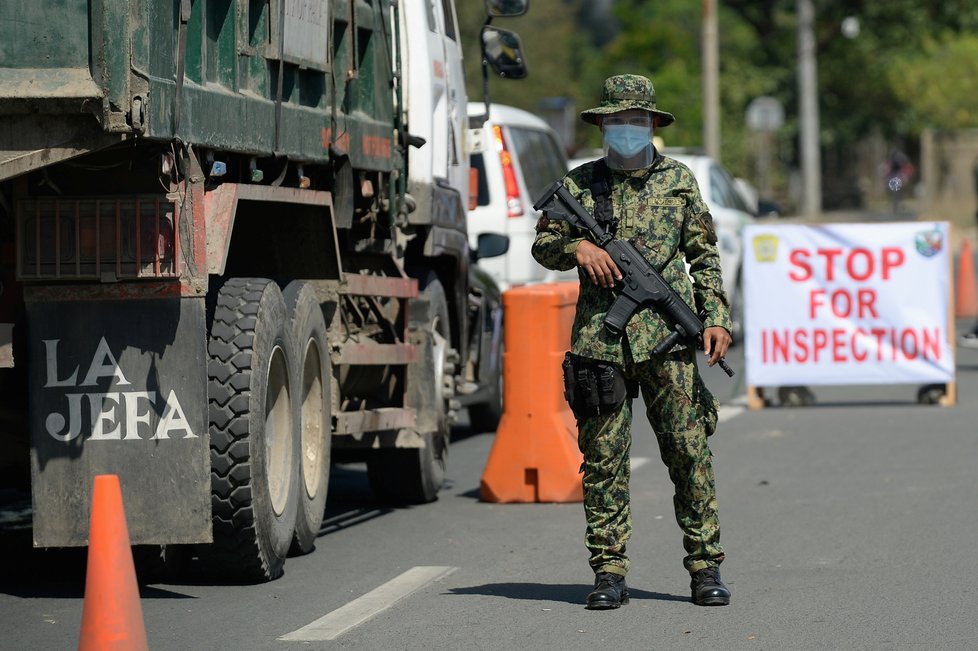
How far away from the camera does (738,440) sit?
12422 millimetres

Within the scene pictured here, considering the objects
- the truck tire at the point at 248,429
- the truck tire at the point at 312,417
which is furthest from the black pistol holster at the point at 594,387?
the truck tire at the point at 312,417

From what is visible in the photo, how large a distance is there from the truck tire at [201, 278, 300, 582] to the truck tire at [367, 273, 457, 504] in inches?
81.7

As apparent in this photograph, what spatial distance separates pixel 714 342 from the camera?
6785 millimetres

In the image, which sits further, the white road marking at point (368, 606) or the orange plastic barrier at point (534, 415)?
the orange plastic barrier at point (534, 415)

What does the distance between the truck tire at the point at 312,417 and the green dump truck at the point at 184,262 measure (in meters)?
0.01

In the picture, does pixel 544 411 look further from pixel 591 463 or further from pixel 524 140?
pixel 524 140

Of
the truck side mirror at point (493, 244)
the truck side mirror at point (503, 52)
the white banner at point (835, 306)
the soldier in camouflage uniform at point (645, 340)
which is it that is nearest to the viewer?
the soldier in camouflage uniform at point (645, 340)

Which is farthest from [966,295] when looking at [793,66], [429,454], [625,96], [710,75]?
[793,66]

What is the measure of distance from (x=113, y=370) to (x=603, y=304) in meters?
1.72

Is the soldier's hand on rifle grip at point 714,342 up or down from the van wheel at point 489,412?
up

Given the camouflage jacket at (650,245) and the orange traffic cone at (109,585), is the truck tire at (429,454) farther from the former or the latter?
the orange traffic cone at (109,585)

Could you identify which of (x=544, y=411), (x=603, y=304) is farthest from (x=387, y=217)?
(x=603, y=304)

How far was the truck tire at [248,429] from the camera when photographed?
7074mm

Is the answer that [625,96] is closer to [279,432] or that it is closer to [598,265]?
[598,265]
